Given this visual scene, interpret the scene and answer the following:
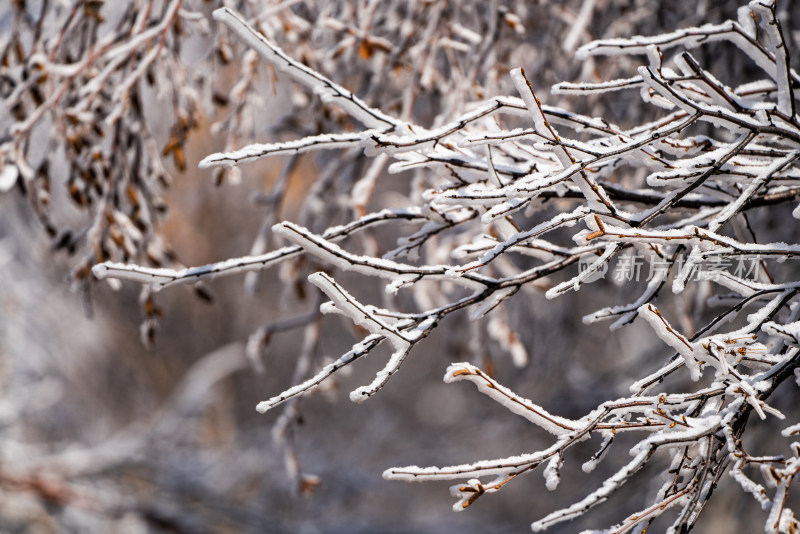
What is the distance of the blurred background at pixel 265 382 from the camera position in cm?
281

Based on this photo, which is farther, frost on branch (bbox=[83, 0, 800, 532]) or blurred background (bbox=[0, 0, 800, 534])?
blurred background (bbox=[0, 0, 800, 534])

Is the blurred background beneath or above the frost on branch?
beneath

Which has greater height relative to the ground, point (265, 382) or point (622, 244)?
point (622, 244)

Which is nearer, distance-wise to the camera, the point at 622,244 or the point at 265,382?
the point at 622,244

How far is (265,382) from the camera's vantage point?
10.0 metres

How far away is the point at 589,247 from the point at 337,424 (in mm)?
9416

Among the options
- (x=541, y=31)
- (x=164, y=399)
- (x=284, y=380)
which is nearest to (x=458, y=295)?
(x=541, y=31)

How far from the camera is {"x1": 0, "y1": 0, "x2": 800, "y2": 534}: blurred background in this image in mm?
2814

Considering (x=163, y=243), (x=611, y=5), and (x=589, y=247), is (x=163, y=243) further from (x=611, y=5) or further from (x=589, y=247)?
(x=611, y=5)

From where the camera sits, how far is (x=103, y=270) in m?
1.22

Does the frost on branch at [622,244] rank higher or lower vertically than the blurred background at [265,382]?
higher

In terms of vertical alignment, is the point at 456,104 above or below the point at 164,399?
above

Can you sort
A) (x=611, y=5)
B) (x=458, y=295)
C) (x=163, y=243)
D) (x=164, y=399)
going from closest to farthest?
(x=163, y=243) < (x=611, y=5) < (x=458, y=295) < (x=164, y=399)

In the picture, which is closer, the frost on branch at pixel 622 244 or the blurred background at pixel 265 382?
the frost on branch at pixel 622 244
